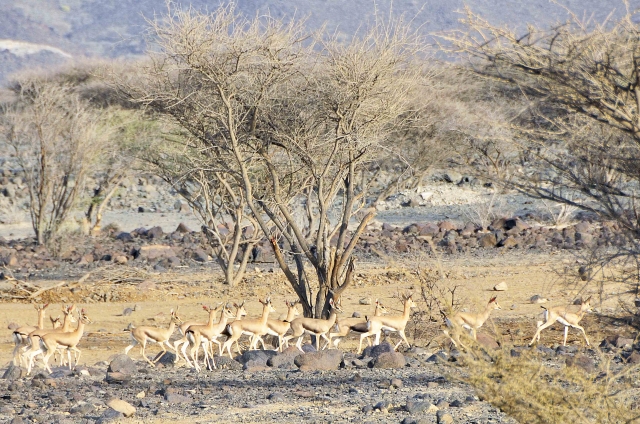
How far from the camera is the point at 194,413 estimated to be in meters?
7.79

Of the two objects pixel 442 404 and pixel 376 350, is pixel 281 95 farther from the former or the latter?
pixel 442 404

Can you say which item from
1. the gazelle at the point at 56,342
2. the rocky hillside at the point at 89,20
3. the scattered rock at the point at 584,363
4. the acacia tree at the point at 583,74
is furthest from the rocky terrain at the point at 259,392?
the rocky hillside at the point at 89,20

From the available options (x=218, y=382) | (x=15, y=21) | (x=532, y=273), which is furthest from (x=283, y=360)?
(x=15, y=21)

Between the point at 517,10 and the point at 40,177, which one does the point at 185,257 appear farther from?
the point at 517,10

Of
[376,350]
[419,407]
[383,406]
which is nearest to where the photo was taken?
[419,407]

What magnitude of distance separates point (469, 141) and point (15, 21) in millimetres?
93187

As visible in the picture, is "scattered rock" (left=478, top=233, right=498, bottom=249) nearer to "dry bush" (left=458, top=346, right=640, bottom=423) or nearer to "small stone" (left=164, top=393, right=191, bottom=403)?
"small stone" (left=164, top=393, right=191, bottom=403)

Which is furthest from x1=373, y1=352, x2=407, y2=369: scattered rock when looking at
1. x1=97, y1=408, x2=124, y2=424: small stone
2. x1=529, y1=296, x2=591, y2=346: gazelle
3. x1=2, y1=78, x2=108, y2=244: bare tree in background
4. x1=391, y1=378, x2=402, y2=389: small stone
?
x1=2, y1=78, x2=108, y2=244: bare tree in background

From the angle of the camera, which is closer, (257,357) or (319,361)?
(319,361)

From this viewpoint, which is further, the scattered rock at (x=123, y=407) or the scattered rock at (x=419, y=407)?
the scattered rock at (x=123, y=407)

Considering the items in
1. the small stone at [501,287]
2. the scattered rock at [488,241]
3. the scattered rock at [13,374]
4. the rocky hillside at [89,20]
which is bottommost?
the scattered rock at [13,374]

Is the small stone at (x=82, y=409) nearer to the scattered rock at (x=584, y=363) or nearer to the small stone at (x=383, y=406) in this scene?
the small stone at (x=383, y=406)

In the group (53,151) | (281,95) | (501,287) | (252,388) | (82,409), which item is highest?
(53,151)

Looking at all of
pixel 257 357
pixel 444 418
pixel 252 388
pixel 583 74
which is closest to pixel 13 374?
pixel 257 357
